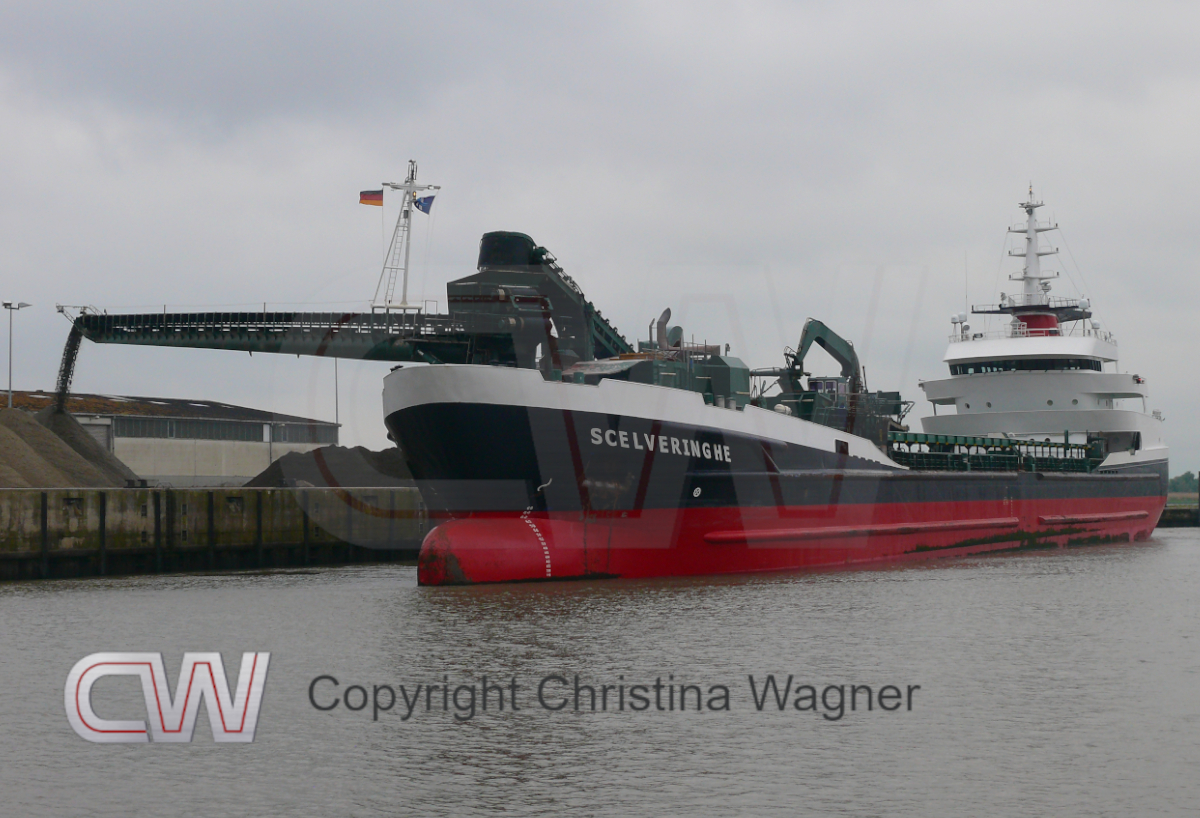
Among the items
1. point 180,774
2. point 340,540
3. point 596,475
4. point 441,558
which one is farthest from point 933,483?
point 180,774

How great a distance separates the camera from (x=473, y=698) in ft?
41.8

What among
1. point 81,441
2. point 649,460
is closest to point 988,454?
point 649,460

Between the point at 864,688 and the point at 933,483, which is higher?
the point at 933,483

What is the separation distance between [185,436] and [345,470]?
1547 centimetres

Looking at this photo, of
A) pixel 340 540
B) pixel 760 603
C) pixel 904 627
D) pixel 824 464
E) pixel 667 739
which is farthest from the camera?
pixel 340 540

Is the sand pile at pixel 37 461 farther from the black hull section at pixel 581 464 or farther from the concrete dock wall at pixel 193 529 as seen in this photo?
the black hull section at pixel 581 464

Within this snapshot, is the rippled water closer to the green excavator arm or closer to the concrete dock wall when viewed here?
the concrete dock wall

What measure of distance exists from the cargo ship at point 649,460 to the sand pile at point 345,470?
16.6 m

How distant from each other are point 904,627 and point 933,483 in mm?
14334

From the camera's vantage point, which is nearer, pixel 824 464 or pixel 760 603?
pixel 760 603

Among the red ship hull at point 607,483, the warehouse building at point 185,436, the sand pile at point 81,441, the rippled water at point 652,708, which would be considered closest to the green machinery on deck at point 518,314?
the red ship hull at point 607,483

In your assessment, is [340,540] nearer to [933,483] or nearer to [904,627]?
[933,483]

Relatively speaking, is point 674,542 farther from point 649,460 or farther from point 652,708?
point 652,708

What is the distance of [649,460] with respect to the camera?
75.4ft
